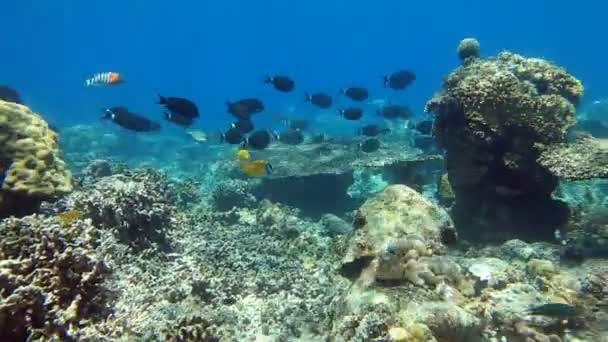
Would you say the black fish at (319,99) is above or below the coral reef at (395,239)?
above

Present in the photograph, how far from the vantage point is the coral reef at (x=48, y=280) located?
11.7 ft

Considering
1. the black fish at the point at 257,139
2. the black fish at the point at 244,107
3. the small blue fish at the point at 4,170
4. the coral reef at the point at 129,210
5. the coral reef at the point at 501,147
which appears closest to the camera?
the coral reef at the point at 129,210

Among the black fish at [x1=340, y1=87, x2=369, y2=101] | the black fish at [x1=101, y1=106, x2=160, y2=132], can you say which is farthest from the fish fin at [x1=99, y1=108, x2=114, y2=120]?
the black fish at [x1=340, y1=87, x2=369, y2=101]

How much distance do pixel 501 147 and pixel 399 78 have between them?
17.3 ft

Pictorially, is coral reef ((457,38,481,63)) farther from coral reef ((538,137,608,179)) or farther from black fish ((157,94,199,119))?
black fish ((157,94,199,119))

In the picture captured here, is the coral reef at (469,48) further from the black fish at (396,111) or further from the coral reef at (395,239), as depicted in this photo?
the coral reef at (395,239)

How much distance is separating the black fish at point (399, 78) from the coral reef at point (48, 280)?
10183 millimetres

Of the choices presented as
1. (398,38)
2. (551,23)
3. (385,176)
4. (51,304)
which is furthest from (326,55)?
(51,304)

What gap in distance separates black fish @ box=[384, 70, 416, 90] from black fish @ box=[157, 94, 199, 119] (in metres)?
6.37

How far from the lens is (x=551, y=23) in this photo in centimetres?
14275

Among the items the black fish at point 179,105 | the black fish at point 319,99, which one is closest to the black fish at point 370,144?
the black fish at point 319,99

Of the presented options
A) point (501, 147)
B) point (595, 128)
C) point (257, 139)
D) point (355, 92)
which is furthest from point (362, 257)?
point (595, 128)

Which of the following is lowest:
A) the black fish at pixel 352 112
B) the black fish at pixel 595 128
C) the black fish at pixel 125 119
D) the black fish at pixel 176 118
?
the black fish at pixel 176 118

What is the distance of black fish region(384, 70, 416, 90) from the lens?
1304 cm
